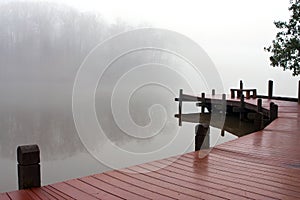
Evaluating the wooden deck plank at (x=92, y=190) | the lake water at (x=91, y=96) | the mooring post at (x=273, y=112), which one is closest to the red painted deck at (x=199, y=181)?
the wooden deck plank at (x=92, y=190)

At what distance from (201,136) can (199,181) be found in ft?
3.69

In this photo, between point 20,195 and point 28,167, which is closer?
point 20,195

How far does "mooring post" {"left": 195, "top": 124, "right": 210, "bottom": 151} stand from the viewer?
3.83 meters

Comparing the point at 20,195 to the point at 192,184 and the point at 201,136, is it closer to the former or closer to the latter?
the point at 192,184

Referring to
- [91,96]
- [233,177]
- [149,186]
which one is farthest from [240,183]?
[91,96]

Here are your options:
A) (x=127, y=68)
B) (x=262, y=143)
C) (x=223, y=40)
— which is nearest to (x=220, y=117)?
(x=223, y=40)

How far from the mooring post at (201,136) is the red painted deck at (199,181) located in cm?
16

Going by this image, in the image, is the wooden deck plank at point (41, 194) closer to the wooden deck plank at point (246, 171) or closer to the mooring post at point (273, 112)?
the wooden deck plank at point (246, 171)

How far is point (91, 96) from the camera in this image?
17.0 feet

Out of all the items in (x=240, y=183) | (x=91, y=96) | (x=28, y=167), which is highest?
(x=91, y=96)

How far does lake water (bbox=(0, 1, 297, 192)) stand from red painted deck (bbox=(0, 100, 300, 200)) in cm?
156

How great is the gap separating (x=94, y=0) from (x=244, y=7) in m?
8.07

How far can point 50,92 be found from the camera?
1850 cm

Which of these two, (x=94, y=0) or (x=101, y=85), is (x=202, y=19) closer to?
(x=94, y=0)
